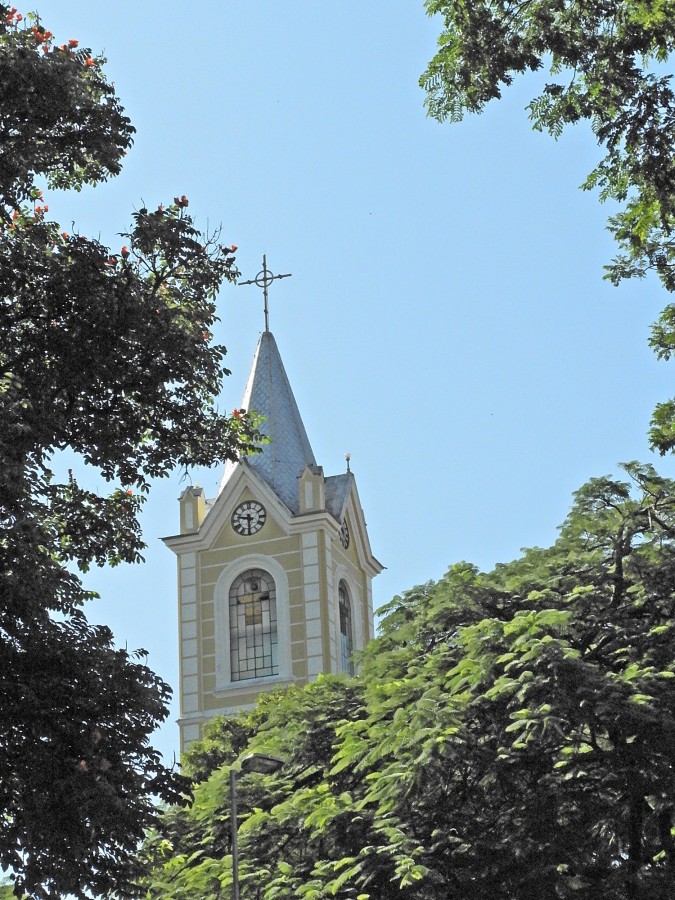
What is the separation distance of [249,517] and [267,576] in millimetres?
1735

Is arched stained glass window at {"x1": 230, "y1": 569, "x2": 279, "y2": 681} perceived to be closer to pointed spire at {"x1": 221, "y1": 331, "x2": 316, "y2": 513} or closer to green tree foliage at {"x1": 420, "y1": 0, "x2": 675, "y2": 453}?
pointed spire at {"x1": 221, "y1": 331, "x2": 316, "y2": 513}

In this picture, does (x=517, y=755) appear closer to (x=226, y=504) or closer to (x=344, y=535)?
(x=226, y=504)

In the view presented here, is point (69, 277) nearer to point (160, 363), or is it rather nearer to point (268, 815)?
point (160, 363)

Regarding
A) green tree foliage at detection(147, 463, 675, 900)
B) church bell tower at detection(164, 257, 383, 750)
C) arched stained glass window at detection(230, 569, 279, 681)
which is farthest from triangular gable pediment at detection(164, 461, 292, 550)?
green tree foliage at detection(147, 463, 675, 900)

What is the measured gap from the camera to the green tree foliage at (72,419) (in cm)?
1141

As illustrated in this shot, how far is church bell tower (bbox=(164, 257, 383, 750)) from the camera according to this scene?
38625mm

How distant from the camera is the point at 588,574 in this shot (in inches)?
717

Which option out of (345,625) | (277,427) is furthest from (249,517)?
(345,625)

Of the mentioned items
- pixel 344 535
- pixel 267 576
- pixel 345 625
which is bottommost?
pixel 345 625

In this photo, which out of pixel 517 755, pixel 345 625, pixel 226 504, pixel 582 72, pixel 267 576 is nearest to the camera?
pixel 582 72

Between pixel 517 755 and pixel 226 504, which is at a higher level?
pixel 226 504

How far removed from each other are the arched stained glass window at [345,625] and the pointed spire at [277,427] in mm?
3008

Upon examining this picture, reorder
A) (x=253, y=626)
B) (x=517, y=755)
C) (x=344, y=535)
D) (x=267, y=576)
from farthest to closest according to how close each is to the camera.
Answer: (x=344, y=535) < (x=267, y=576) < (x=253, y=626) < (x=517, y=755)

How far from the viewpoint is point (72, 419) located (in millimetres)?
12445
